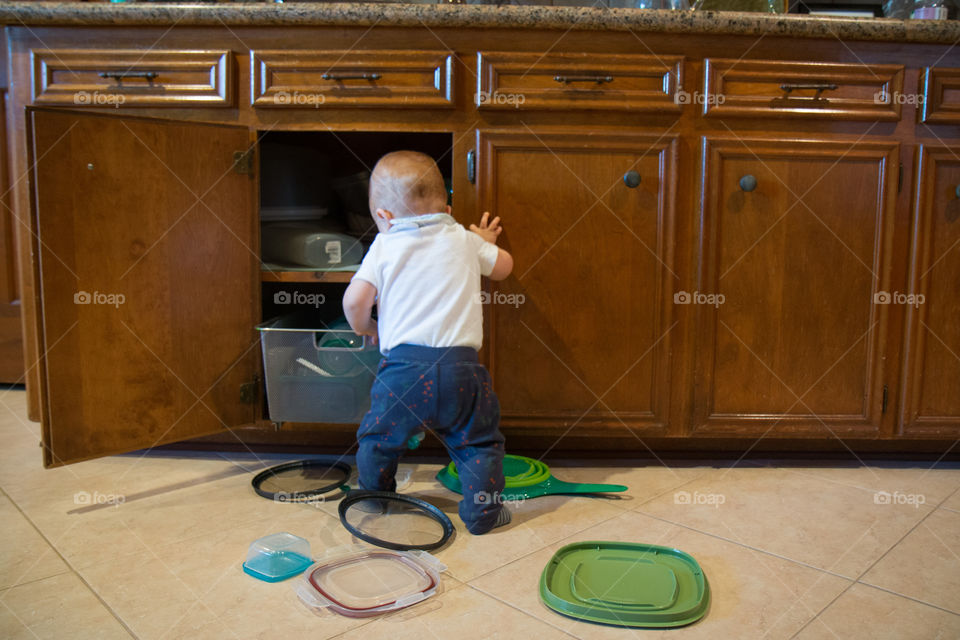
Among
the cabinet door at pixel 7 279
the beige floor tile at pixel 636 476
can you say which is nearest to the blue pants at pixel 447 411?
the beige floor tile at pixel 636 476

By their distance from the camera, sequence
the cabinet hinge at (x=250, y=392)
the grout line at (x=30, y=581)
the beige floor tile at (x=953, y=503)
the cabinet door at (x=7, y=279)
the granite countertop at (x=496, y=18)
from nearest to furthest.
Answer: the grout line at (x=30, y=581)
the beige floor tile at (x=953, y=503)
the granite countertop at (x=496, y=18)
the cabinet hinge at (x=250, y=392)
the cabinet door at (x=7, y=279)

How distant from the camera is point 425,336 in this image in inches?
57.1

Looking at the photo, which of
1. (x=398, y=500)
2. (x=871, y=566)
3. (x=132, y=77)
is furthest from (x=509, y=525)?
(x=132, y=77)

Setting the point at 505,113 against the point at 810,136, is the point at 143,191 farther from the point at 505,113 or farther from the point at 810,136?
the point at 810,136

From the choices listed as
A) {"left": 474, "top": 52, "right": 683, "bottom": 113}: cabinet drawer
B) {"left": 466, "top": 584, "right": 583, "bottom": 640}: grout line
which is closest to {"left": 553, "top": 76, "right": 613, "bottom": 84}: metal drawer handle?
{"left": 474, "top": 52, "right": 683, "bottom": 113}: cabinet drawer

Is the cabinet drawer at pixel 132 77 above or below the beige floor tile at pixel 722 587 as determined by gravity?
above

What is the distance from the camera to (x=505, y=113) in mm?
1689

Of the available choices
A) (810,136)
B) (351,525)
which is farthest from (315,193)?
(810,136)

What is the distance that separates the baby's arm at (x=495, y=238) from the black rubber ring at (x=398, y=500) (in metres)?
0.51

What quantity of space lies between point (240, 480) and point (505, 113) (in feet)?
3.40

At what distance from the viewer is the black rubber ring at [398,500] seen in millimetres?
1298

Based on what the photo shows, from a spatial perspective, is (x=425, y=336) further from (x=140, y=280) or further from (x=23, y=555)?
(x=23, y=555)

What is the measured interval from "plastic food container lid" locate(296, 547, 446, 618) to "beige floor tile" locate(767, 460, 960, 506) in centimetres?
103

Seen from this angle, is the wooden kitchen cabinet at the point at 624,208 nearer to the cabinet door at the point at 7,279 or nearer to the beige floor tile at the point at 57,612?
the beige floor tile at the point at 57,612
